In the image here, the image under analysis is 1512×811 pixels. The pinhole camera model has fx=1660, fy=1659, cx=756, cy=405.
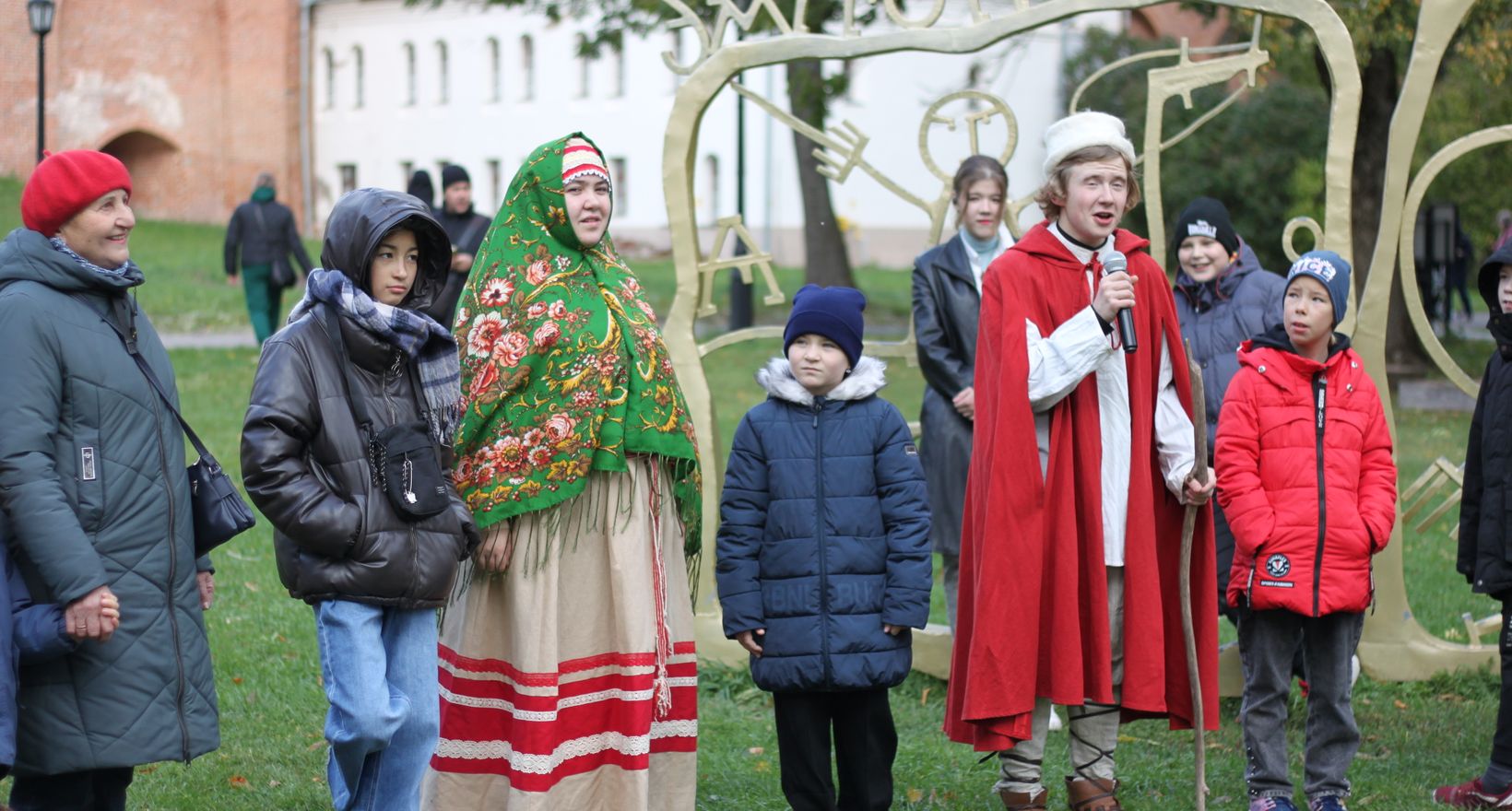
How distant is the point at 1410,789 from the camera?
541cm

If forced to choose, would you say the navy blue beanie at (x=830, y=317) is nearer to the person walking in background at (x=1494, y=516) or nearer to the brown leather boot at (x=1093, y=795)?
the brown leather boot at (x=1093, y=795)

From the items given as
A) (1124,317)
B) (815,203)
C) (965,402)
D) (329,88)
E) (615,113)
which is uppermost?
(329,88)

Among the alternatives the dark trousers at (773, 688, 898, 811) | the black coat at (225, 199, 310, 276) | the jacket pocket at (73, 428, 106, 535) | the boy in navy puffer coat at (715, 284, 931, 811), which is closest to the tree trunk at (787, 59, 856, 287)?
the black coat at (225, 199, 310, 276)

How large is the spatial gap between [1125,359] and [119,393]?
106 inches

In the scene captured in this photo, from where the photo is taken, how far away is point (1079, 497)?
4715 millimetres

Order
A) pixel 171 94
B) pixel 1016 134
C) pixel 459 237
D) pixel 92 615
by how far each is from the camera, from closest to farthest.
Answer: pixel 92 615 < pixel 1016 134 < pixel 459 237 < pixel 171 94

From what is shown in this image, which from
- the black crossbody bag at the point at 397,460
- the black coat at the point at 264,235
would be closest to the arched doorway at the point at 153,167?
the black coat at the point at 264,235

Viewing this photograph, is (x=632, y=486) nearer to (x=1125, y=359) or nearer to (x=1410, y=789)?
(x=1125, y=359)

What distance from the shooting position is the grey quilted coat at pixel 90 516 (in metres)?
3.78

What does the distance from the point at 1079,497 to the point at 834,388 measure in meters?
0.78

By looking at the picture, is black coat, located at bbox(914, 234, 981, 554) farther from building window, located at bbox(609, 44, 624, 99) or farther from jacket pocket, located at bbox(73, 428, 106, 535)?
building window, located at bbox(609, 44, 624, 99)

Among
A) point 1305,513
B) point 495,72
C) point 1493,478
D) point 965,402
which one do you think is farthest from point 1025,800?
point 495,72

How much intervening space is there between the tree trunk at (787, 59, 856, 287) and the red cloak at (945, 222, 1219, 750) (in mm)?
13651

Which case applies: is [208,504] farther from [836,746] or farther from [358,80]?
[358,80]
